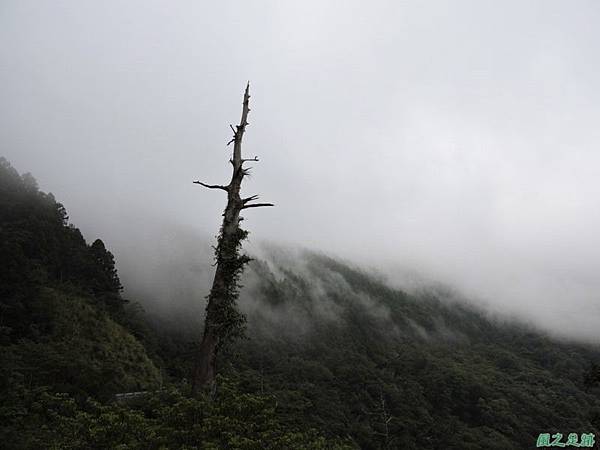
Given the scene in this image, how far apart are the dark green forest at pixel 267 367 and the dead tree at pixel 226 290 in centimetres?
61

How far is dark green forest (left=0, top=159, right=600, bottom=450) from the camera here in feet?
19.2

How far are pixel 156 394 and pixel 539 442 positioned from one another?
327 ft

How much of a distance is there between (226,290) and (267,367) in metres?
95.7

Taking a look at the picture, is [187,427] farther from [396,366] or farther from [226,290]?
[396,366]

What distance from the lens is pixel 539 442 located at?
3332 inches

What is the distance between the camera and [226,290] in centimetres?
892

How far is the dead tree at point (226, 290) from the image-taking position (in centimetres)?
841

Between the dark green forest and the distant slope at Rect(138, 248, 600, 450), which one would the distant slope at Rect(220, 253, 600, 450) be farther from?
the dark green forest

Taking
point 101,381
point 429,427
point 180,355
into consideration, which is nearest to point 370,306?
point 429,427

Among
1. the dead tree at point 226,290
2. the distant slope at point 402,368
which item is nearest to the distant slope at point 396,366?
the distant slope at point 402,368

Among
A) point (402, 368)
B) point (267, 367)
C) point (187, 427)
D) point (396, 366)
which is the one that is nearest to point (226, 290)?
point (187, 427)

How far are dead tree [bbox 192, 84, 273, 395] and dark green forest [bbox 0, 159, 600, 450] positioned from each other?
61 cm

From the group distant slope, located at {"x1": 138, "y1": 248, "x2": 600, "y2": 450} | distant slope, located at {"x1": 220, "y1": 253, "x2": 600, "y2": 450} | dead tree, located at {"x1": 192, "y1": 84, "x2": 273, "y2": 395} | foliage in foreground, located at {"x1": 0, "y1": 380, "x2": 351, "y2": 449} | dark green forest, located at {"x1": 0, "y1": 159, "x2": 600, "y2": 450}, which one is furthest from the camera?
distant slope, located at {"x1": 220, "y1": 253, "x2": 600, "y2": 450}

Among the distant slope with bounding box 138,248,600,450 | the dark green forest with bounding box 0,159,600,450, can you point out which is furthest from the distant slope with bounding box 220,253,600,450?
the dark green forest with bounding box 0,159,600,450
